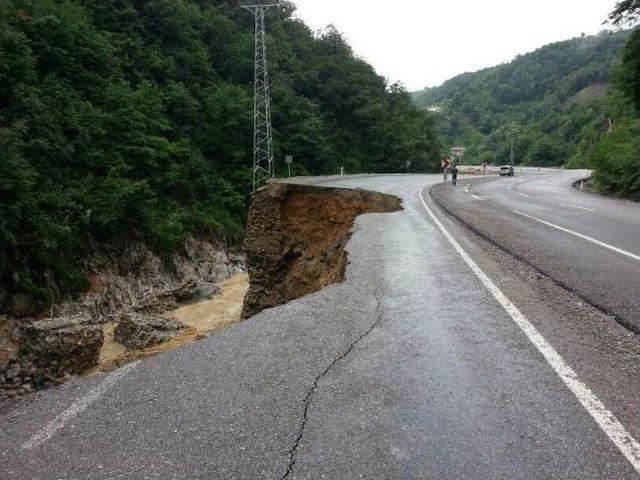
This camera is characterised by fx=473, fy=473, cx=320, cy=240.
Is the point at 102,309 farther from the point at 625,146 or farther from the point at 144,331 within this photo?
the point at 625,146

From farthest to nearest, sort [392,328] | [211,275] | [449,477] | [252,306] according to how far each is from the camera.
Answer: [211,275], [252,306], [392,328], [449,477]

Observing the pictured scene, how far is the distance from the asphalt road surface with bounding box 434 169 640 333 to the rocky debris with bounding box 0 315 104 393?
8692 millimetres

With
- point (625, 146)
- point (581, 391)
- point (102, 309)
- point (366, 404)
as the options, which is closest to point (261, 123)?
point (102, 309)

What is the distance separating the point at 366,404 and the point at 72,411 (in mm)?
2196

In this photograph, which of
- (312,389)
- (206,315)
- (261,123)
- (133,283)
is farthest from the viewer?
(261,123)

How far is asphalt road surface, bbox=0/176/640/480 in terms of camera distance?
2.68 metres

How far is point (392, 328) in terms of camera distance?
4.69 meters

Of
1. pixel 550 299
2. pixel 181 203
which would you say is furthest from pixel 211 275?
pixel 550 299

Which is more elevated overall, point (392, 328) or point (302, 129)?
point (302, 129)

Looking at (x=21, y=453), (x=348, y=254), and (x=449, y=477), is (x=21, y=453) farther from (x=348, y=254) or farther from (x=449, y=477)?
(x=348, y=254)

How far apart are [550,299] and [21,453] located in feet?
17.2

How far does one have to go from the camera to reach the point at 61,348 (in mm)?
10117

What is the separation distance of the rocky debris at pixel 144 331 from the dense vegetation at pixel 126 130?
493cm

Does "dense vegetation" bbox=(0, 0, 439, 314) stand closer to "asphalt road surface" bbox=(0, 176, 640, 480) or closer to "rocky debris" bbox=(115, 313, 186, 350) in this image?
"rocky debris" bbox=(115, 313, 186, 350)
